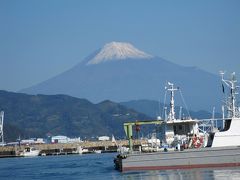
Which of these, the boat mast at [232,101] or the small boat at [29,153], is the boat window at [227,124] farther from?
the small boat at [29,153]

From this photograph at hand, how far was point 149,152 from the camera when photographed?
177 ft

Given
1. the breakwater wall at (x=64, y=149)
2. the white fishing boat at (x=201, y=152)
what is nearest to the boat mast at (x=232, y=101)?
the white fishing boat at (x=201, y=152)

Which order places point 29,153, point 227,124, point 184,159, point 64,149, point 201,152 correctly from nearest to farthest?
point 201,152, point 184,159, point 227,124, point 29,153, point 64,149

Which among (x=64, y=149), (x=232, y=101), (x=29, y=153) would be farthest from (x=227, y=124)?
(x=64, y=149)

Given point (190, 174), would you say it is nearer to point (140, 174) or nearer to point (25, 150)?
point (140, 174)

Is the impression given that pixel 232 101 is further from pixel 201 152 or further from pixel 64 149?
pixel 64 149

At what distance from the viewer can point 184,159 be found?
51.9 metres

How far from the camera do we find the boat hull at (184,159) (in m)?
50.7

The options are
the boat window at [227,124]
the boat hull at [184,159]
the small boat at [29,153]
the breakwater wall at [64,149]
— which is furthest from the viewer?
the breakwater wall at [64,149]

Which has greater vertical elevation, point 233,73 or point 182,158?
point 233,73

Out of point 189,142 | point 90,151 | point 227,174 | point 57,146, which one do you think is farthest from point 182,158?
point 57,146

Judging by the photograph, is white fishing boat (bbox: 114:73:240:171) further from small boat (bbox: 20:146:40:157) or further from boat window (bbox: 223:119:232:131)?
small boat (bbox: 20:146:40:157)

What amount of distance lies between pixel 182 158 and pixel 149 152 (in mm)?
2946

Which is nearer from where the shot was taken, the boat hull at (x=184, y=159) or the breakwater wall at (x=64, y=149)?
the boat hull at (x=184, y=159)
